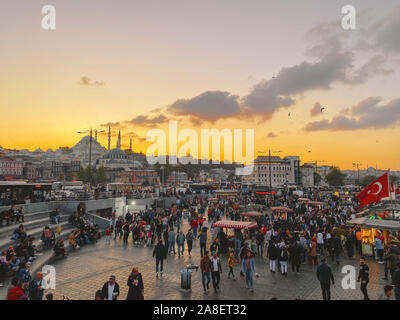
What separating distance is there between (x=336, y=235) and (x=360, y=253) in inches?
81.4

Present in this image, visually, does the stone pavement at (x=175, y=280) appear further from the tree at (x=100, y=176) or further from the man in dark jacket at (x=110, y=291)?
the tree at (x=100, y=176)

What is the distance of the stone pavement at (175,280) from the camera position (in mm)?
9320

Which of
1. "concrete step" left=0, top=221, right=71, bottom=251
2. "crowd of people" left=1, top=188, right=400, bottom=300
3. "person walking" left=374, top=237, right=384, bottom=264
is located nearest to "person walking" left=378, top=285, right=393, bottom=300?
"crowd of people" left=1, top=188, right=400, bottom=300

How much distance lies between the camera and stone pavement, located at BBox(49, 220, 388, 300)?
9.32 metres

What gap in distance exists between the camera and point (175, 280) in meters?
10.8

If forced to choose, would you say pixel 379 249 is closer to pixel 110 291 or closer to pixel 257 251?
Answer: pixel 257 251

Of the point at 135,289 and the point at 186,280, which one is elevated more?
the point at 135,289

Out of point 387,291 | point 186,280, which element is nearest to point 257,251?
point 186,280

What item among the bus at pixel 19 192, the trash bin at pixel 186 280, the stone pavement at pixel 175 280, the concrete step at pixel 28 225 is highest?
the bus at pixel 19 192

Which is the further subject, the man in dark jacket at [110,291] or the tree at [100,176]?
the tree at [100,176]

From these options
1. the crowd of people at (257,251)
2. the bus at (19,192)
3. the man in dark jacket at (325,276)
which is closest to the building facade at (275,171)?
the crowd of people at (257,251)

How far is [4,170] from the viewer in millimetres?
118750

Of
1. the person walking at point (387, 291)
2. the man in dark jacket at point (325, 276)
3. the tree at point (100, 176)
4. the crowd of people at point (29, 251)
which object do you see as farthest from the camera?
the tree at point (100, 176)
